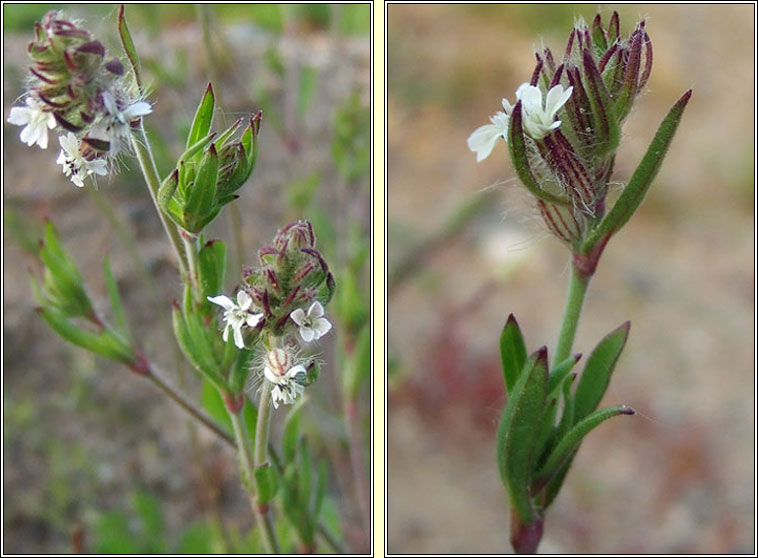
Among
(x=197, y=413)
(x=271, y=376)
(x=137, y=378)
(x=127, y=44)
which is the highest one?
(x=127, y=44)

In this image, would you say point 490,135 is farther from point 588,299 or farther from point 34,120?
point 588,299

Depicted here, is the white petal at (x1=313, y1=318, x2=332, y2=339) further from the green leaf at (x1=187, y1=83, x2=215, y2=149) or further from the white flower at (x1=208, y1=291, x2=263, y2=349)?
the green leaf at (x1=187, y1=83, x2=215, y2=149)

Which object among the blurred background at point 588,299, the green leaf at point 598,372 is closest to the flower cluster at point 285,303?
the green leaf at point 598,372

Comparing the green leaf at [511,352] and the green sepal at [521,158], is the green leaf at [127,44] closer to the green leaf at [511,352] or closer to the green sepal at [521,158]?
the green sepal at [521,158]

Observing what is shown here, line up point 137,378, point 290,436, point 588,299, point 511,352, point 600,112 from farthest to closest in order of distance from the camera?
1. point 588,299
2. point 137,378
3. point 290,436
4. point 511,352
5. point 600,112

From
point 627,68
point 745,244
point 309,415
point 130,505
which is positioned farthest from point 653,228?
point 627,68

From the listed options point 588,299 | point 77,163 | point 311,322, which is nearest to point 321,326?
point 311,322
